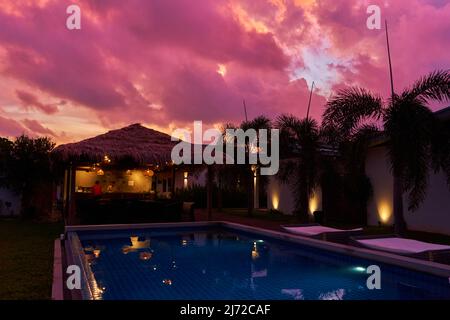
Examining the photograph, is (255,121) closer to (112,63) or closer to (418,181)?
(112,63)

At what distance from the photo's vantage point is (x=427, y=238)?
9.19 m

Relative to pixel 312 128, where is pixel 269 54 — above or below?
above

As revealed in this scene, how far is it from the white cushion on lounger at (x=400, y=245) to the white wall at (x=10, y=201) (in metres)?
14.9

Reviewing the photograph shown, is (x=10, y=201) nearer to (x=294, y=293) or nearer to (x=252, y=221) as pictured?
(x=252, y=221)

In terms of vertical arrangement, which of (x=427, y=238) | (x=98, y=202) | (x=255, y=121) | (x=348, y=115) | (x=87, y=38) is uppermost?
(x=87, y=38)

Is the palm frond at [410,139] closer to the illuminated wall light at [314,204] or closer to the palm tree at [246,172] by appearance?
the illuminated wall light at [314,204]

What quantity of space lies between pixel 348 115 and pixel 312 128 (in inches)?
123

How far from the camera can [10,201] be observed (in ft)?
53.0

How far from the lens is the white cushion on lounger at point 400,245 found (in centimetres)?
614

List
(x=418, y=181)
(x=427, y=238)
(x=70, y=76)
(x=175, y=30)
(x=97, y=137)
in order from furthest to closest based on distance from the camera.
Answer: (x=97, y=137), (x=70, y=76), (x=175, y=30), (x=427, y=238), (x=418, y=181)

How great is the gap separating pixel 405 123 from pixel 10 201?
51.9 ft

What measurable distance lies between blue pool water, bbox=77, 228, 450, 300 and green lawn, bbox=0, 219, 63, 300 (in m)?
0.76

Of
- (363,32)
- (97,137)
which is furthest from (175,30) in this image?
(363,32)
